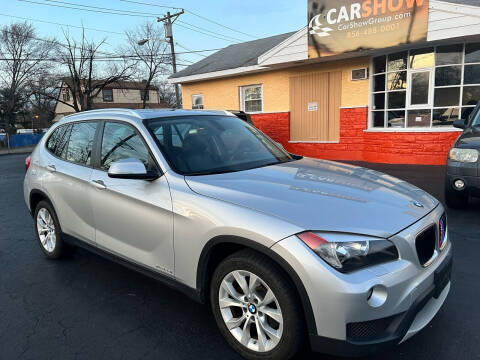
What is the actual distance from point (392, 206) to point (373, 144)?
9.17m

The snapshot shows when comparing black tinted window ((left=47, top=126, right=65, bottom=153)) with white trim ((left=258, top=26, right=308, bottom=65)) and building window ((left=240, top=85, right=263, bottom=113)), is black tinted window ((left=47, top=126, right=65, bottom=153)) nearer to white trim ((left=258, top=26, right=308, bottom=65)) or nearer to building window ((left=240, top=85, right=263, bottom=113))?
white trim ((left=258, top=26, right=308, bottom=65))

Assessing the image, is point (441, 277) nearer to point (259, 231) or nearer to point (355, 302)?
point (355, 302)

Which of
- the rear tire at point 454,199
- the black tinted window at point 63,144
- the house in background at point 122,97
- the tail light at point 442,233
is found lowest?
the rear tire at point 454,199

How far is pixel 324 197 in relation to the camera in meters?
2.58

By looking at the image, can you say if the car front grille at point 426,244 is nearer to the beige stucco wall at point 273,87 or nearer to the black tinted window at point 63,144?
the black tinted window at point 63,144

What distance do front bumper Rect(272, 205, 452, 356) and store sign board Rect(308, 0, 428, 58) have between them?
849 centimetres

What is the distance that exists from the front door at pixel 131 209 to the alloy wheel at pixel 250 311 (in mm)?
571

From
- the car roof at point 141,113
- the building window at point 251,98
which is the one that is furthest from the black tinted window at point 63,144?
the building window at point 251,98

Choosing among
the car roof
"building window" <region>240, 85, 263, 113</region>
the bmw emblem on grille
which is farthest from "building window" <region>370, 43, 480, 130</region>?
the bmw emblem on grille

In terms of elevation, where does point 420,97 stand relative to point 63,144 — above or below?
above

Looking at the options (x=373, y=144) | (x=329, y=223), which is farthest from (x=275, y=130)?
(x=329, y=223)

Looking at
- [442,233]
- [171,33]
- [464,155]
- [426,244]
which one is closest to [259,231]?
[426,244]

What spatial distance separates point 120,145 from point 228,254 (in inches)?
62.4

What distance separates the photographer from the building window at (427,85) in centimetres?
961
